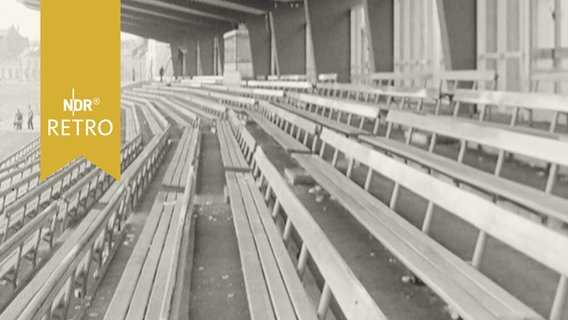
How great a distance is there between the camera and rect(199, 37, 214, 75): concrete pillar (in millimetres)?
33531

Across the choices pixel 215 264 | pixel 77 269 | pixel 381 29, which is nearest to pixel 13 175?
pixel 77 269

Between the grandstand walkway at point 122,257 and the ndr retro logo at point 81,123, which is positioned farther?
the ndr retro logo at point 81,123

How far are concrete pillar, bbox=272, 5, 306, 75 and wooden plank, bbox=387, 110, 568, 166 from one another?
15.0 m

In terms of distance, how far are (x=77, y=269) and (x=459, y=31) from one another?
23.0ft

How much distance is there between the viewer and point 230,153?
7.30 metres

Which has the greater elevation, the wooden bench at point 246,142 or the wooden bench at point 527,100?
the wooden bench at point 527,100

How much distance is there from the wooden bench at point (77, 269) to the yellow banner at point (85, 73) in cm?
269

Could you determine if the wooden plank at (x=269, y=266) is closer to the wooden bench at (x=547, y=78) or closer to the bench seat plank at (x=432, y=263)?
the bench seat plank at (x=432, y=263)

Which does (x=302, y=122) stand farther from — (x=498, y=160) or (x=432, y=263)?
(x=432, y=263)

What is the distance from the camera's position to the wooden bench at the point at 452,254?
1.89 meters

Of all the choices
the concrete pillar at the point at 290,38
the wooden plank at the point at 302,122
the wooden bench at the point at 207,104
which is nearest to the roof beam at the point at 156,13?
the wooden bench at the point at 207,104

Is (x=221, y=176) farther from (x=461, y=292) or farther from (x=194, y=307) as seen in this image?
(x=461, y=292)

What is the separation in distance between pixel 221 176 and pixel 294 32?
13.9 meters

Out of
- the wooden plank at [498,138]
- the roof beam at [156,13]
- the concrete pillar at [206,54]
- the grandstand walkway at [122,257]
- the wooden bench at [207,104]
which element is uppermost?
the roof beam at [156,13]
